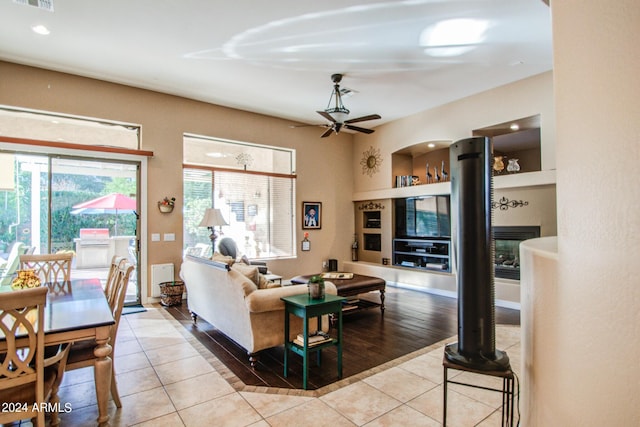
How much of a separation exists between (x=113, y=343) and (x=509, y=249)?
5601mm

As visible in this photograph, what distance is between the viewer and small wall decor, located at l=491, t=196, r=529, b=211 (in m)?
5.36

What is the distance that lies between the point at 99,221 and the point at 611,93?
611 centimetres

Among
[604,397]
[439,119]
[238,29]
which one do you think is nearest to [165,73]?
[238,29]

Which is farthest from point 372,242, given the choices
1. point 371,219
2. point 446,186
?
point 446,186

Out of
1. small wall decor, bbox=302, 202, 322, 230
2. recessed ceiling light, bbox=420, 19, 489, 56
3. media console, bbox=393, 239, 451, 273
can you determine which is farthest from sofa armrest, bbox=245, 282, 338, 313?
small wall decor, bbox=302, 202, 322, 230

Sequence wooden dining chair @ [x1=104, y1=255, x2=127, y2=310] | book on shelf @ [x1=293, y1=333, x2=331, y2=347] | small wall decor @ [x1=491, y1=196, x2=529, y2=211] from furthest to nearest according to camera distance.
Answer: small wall decor @ [x1=491, y1=196, x2=529, y2=211], book on shelf @ [x1=293, y1=333, x2=331, y2=347], wooden dining chair @ [x1=104, y1=255, x2=127, y2=310]

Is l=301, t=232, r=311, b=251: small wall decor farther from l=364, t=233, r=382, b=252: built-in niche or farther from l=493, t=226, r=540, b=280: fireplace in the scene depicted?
l=493, t=226, r=540, b=280: fireplace

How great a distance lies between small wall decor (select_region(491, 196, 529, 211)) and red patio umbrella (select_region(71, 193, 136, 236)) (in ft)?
19.5

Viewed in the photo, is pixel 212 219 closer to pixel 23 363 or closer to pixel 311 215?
→ pixel 311 215

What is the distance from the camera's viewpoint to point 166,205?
18.8 ft

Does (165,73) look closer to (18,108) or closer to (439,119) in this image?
(18,108)

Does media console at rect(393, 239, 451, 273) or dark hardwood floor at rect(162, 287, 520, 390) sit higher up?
media console at rect(393, 239, 451, 273)

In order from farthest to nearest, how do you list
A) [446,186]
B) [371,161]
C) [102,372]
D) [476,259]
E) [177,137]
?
[371,161], [446,186], [177,137], [102,372], [476,259]

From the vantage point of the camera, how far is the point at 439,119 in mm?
6613
